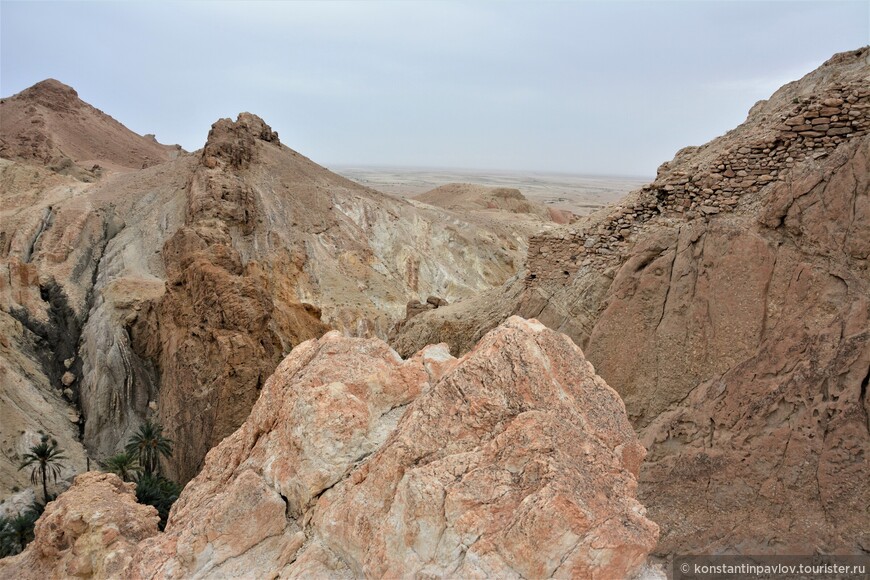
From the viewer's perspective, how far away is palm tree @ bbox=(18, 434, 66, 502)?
2216 centimetres

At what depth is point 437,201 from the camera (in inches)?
2773

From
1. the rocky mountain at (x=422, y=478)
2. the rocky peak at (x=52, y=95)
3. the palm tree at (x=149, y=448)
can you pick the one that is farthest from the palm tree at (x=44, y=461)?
the rocky peak at (x=52, y=95)

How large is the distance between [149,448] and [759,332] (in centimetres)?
2174

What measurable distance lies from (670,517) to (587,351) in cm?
370

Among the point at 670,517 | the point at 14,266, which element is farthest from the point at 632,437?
the point at 14,266

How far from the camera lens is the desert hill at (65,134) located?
69688mm

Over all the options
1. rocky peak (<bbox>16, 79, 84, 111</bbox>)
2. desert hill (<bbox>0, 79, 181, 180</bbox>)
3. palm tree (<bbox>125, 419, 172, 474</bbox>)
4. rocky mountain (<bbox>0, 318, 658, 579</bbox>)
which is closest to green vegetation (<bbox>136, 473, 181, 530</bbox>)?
palm tree (<bbox>125, 419, 172, 474</bbox>)

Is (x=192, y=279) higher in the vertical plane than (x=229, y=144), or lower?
lower

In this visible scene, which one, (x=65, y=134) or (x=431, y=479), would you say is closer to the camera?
(x=431, y=479)

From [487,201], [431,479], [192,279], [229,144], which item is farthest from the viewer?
[487,201]

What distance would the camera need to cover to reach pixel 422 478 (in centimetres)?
500

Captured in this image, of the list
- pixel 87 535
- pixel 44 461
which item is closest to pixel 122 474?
pixel 44 461

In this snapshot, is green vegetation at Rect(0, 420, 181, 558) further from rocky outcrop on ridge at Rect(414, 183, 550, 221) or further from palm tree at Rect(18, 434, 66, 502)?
rocky outcrop on ridge at Rect(414, 183, 550, 221)

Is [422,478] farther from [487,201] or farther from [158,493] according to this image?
[487,201]
